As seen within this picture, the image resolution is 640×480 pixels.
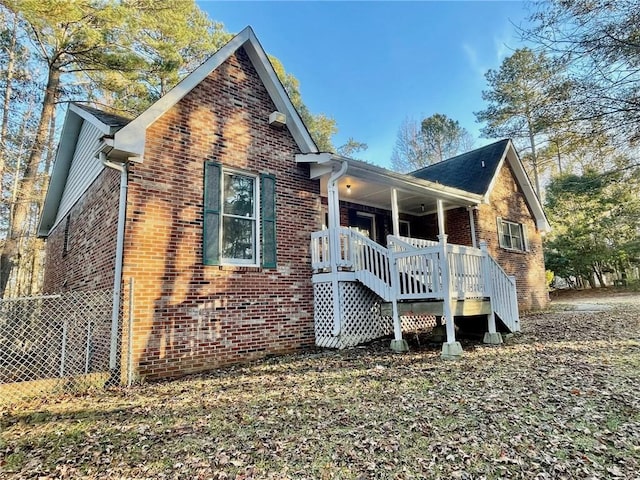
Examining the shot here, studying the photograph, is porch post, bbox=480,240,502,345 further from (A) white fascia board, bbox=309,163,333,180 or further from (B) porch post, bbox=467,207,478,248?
(B) porch post, bbox=467,207,478,248

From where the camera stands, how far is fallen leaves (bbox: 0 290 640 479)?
117 inches

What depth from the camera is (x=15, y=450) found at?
3.46 metres

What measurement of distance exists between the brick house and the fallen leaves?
40.2 inches

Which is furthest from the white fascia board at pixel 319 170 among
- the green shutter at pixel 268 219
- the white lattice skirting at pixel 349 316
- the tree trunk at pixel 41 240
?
the tree trunk at pixel 41 240

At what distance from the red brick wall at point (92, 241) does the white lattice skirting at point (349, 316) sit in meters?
3.98

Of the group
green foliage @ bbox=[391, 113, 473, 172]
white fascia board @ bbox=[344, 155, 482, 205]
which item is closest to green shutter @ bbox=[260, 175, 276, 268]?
white fascia board @ bbox=[344, 155, 482, 205]

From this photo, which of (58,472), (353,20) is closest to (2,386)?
(58,472)

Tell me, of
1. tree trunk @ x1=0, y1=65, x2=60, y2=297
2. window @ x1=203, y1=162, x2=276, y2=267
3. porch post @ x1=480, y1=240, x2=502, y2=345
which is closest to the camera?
window @ x1=203, y1=162, x2=276, y2=267

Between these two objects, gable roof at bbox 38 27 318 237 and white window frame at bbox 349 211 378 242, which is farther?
white window frame at bbox 349 211 378 242

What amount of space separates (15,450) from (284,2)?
52.4ft

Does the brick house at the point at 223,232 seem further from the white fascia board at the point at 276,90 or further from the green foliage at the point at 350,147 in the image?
the green foliage at the point at 350,147

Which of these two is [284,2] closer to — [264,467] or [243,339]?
[243,339]

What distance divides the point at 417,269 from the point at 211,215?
4049 millimetres

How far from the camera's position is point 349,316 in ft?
26.0
